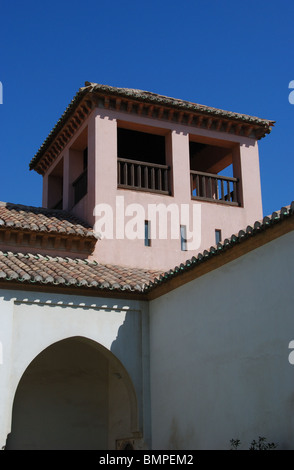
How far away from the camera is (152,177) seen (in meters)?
16.3

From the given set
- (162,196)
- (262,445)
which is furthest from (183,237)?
(262,445)

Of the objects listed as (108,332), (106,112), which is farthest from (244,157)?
(108,332)

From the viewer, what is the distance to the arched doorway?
1370 cm

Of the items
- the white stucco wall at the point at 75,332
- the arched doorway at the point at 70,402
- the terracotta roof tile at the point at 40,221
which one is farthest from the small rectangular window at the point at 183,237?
the arched doorway at the point at 70,402

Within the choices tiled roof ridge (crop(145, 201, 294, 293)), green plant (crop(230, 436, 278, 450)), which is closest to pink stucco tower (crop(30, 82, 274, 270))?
tiled roof ridge (crop(145, 201, 294, 293))

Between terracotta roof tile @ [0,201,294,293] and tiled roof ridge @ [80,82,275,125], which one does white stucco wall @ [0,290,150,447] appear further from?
tiled roof ridge @ [80,82,275,125]

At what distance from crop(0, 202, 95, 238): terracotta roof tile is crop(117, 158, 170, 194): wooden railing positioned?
1.50 meters

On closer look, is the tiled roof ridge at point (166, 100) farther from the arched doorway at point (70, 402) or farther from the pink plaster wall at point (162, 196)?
the arched doorway at point (70, 402)

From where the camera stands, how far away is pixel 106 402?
14.5 m

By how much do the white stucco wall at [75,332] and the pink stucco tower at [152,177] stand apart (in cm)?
252

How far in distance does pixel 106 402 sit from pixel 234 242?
574 centimetres

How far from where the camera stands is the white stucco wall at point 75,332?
1170 centimetres
